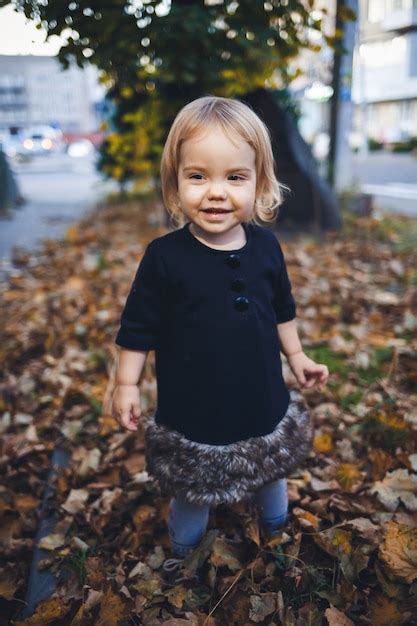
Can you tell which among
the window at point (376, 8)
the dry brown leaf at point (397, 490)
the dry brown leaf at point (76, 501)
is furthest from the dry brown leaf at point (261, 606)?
the window at point (376, 8)

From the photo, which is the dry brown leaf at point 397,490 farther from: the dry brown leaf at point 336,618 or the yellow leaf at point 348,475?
the dry brown leaf at point 336,618

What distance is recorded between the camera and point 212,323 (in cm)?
160

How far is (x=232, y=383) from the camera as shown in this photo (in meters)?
1.63

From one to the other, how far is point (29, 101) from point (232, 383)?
7057 cm

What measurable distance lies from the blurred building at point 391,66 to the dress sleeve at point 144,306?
34.4 m

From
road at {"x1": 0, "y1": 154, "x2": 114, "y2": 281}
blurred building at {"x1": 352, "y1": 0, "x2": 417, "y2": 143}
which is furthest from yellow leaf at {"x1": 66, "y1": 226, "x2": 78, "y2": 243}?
blurred building at {"x1": 352, "y1": 0, "x2": 417, "y2": 143}

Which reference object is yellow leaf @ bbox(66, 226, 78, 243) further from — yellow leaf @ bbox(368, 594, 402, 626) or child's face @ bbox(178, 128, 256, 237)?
yellow leaf @ bbox(368, 594, 402, 626)

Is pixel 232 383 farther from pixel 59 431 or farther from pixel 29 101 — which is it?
pixel 29 101

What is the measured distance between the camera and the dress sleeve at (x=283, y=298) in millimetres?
1800

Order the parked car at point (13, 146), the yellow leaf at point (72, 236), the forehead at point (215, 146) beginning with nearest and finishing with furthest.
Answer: the forehead at point (215, 146) → the yellow leaf at point (72, 236) → the parked car at point (13, 146)

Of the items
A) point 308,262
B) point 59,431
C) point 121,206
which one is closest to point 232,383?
point 59,431

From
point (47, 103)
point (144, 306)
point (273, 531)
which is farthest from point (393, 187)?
point (47, 103)

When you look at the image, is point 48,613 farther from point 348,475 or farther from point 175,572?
point 348,475

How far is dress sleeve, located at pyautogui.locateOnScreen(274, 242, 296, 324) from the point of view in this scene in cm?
180
